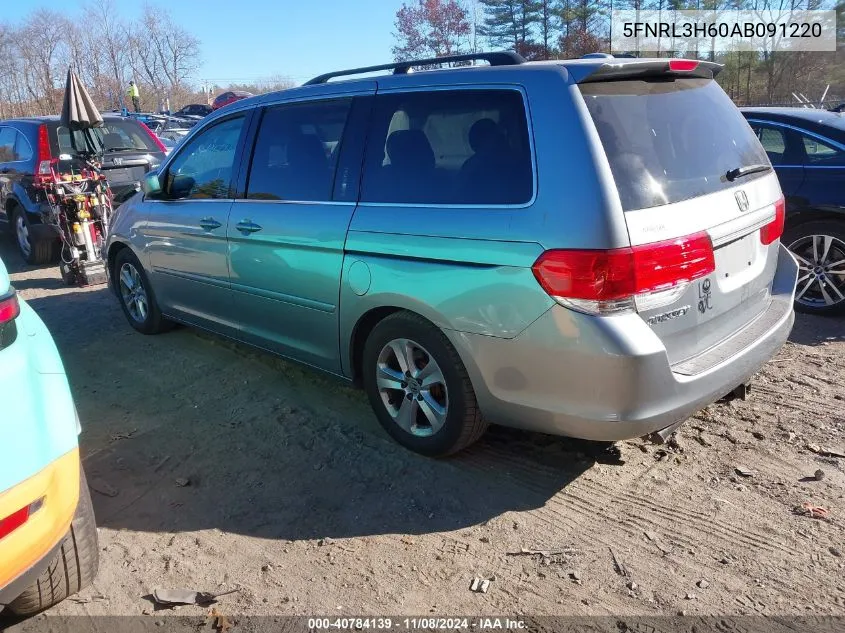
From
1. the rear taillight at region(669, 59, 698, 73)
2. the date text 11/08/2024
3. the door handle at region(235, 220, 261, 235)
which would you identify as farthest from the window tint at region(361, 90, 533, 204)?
the date text 11/08/2024

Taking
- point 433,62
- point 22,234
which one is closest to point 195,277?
point 433,62

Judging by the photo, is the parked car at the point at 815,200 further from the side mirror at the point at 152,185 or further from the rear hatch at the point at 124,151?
the rear hatch at the point at 124,151

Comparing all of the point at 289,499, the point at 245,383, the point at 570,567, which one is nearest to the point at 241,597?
the point at 289,499

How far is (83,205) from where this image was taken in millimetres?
7582

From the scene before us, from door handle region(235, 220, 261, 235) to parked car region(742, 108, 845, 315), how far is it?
4.34 metres

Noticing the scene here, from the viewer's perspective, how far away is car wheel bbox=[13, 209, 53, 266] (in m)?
8.62

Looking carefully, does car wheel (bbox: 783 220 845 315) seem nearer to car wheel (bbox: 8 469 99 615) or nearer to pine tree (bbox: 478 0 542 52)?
car wheel (bbox: 8 469 99 615)

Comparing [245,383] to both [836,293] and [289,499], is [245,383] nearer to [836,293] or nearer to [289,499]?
[289,499]

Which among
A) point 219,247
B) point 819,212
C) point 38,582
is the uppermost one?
point 219,247

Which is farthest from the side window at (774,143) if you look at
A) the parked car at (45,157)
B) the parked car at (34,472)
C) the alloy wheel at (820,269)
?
the parked car at (45,157)

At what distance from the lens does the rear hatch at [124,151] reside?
29.1 ft

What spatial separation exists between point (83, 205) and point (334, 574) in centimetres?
652

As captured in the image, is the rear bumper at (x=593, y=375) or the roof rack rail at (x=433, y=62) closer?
the rear bumper at (x=593, y=375)

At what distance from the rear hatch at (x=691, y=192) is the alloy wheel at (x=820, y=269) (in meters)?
2.43
